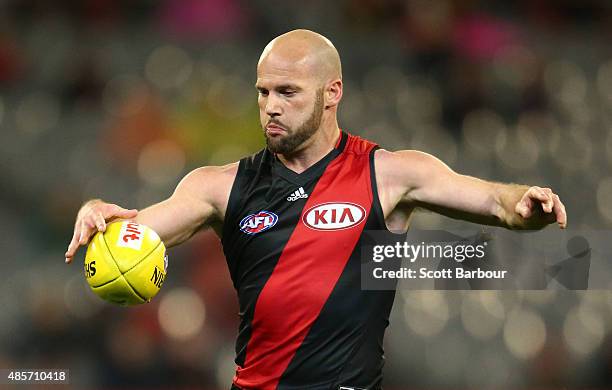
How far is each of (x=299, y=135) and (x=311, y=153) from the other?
0.15 metres

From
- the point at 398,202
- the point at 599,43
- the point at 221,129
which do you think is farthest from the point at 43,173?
the point at 599,43

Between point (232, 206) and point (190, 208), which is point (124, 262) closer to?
point (190, 208)

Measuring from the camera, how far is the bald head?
162 inches

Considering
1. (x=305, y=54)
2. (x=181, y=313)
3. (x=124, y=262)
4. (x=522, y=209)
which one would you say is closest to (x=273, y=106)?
(x=305, y=54)

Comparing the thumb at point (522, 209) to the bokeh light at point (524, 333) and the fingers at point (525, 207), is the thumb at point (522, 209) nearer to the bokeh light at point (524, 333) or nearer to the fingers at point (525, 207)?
the fingers at point (525, 207)

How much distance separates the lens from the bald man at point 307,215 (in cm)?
391

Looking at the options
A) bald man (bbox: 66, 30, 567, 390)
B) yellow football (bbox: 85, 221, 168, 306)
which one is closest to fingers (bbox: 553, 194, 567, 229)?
bald man (bbox: 66, 30, 567, 390)

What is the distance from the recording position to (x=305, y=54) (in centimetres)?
414

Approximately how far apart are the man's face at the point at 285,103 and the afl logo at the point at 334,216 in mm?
335

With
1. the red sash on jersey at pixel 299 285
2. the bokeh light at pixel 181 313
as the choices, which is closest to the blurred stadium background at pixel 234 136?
the bokeh light at pixel 181 313

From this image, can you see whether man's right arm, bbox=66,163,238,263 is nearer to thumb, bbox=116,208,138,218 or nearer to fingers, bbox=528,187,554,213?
thumb, bbox=116,208,138,218

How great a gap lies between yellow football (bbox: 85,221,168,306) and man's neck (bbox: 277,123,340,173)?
814mm

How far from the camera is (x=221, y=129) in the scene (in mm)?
7828

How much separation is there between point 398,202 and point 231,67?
171 inches
